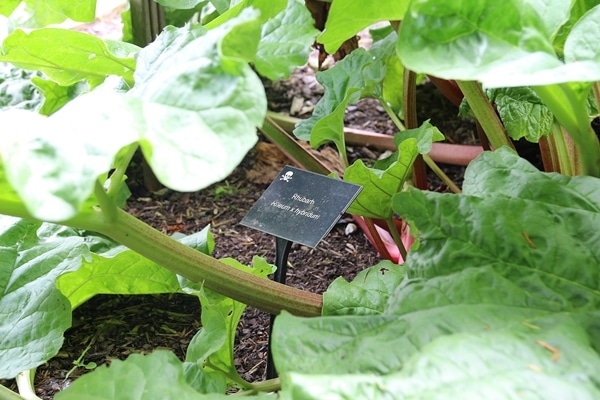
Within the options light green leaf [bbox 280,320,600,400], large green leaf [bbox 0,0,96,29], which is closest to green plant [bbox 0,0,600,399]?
light green leaf [bbox 280,320,600,400]

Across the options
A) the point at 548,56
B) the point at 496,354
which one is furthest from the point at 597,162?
the point at 496,354

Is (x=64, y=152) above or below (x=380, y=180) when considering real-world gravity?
above

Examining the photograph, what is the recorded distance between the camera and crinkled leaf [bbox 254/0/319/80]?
0.76 m

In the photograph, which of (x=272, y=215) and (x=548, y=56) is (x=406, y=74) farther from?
(x=548, y=56)

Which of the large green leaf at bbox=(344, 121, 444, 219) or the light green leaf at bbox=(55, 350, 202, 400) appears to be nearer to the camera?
the light green leaf at bbox=(55, 350, 202, 400)

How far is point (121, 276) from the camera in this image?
43.1 inches

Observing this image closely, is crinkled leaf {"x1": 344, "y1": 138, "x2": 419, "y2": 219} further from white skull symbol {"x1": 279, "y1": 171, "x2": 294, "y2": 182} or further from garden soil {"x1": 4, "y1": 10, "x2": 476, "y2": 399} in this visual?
garden soil {"x1": 4, "y1": 10, "x2": 476, "y2": 399}

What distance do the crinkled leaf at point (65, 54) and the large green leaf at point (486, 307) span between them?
55cm

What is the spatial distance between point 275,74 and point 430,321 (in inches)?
12.5

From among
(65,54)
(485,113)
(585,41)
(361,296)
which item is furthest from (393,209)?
(65,54)

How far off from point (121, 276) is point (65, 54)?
0.37m

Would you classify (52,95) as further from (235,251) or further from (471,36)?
(471,36)

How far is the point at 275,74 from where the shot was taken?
750mm

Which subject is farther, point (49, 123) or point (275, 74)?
point (275, 74)
